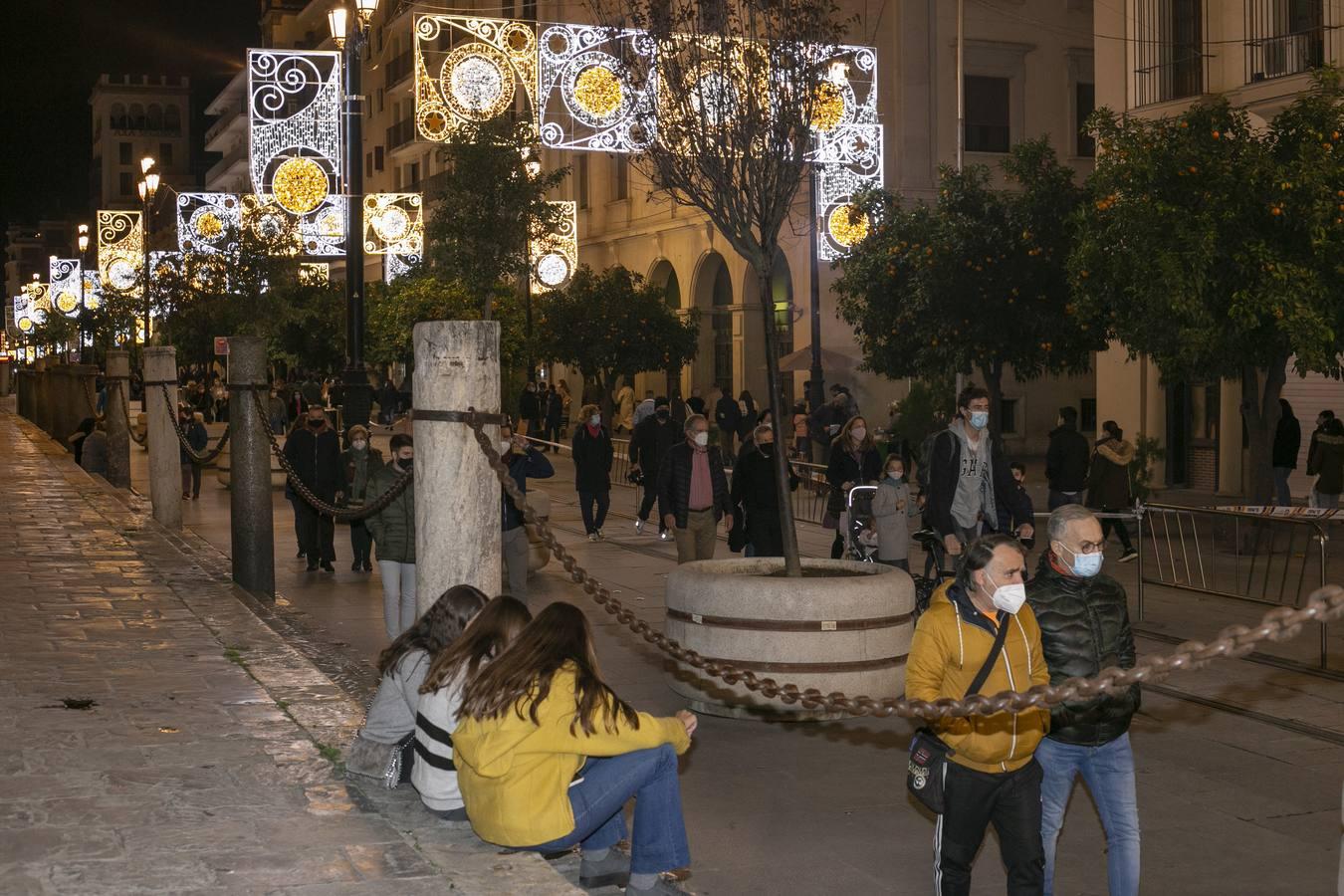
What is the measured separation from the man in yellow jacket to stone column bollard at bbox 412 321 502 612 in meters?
2.52

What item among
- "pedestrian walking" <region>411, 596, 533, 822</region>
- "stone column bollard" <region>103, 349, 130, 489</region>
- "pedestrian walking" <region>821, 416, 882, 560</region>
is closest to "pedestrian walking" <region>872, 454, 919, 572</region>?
"pedestrian walking" <region>821, 416, 882, 560</region>

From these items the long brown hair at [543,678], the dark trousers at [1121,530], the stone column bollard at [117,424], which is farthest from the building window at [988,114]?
the long brown hair at [543,678]

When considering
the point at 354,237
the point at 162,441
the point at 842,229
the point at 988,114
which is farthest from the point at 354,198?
the point at 988,114

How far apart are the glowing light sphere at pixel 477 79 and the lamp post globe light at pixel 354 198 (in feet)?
17.2

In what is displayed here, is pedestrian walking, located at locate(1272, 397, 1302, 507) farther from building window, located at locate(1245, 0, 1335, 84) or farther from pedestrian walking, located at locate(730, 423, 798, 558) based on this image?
pedestrian walking, located at locate(730, 423, 798, 558)

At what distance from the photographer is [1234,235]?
53.5 feet

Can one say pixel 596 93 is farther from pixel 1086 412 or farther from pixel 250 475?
pixel 1086 412

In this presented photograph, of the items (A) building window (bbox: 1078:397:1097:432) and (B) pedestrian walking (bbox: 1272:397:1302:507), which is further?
(A) building window (bbox: 1078:397:1097:432)

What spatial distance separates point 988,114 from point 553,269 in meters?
10.0

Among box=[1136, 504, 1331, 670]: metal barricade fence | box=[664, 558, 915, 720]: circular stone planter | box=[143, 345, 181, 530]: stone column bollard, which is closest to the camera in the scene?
box=[664, 558, 915, 720]: circular stone planter

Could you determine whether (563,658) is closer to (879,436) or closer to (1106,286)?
(1106,286)

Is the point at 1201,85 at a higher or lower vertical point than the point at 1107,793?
higher

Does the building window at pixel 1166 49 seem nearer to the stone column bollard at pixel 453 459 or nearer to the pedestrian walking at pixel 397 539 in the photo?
the pedestrian walking at pixel 397 539

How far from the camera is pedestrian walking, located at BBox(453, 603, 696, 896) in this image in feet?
17.0
